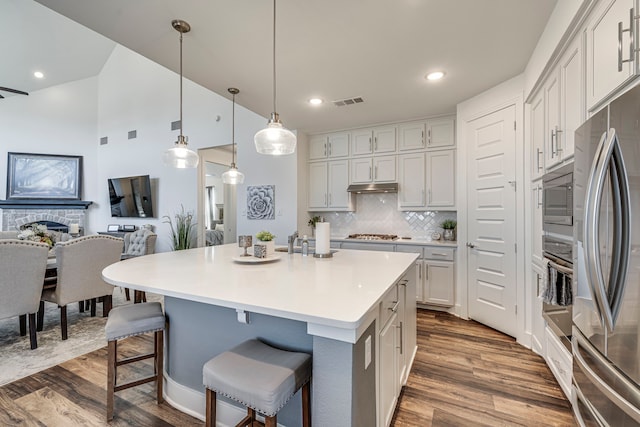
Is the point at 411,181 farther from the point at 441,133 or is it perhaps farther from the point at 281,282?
the point at 281,282

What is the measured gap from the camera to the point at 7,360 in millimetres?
2414

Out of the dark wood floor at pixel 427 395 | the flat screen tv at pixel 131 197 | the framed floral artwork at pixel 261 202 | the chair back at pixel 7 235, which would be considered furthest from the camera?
A: the flat screen tv at pixel 131 197

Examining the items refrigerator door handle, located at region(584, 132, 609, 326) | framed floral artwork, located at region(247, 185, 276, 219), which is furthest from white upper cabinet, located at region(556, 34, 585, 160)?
framed floral artwork, located at region(247, 185, 276, 219)

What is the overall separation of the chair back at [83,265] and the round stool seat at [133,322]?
5.21 feet

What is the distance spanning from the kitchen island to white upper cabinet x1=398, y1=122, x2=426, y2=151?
7.56 feet

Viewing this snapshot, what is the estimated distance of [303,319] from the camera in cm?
100

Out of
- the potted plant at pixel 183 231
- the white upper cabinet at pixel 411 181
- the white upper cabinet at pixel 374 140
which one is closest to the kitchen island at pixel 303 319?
the white upper cabinet at pixel 411 181

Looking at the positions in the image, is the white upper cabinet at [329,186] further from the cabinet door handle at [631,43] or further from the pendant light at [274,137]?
the cabinet door handle at [631,43]

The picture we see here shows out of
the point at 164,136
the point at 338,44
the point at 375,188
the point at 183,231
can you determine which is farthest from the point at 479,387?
the point at 164,136

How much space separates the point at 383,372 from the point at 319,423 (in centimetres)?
49

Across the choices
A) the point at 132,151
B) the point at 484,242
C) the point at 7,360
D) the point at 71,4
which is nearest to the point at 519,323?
the point at 484,242

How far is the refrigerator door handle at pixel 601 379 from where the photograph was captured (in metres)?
0.93

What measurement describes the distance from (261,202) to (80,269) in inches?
96.9

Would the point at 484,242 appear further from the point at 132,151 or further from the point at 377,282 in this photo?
the point at 132,151
